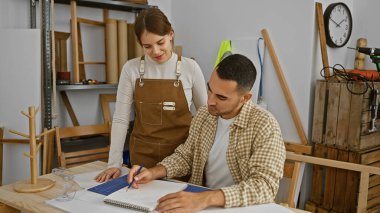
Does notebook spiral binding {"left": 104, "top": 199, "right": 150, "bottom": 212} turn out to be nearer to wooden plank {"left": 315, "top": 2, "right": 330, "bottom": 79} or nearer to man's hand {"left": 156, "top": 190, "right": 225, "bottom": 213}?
man's hand {"left": 156, "top": 190, "right": 225, "bottom": 213}

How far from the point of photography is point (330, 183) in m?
2.88

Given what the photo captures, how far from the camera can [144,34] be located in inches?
68.0

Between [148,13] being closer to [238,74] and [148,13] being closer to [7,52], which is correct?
[238,74]

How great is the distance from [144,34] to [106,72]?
1.60m

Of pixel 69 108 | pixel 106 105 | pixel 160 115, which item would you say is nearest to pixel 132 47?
pixel 106 105

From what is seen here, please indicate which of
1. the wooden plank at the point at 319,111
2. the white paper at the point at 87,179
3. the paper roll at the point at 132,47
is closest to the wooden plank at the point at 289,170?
the white paper at the point at 87,179

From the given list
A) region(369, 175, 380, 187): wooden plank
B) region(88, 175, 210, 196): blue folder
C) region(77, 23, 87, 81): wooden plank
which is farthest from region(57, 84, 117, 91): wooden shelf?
region(369, 175, 380, 187): wooden plank

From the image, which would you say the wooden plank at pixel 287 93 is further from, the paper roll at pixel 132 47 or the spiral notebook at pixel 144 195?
the spiral notebook at pixel 144 195

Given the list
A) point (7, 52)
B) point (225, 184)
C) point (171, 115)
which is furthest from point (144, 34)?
point (7, 52)

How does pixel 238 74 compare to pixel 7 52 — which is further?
pixel 7 52

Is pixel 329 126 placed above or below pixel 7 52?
below

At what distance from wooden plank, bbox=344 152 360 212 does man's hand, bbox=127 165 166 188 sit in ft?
5.72

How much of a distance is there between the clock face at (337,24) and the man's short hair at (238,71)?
1.83 meters

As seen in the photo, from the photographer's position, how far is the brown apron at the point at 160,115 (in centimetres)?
191
